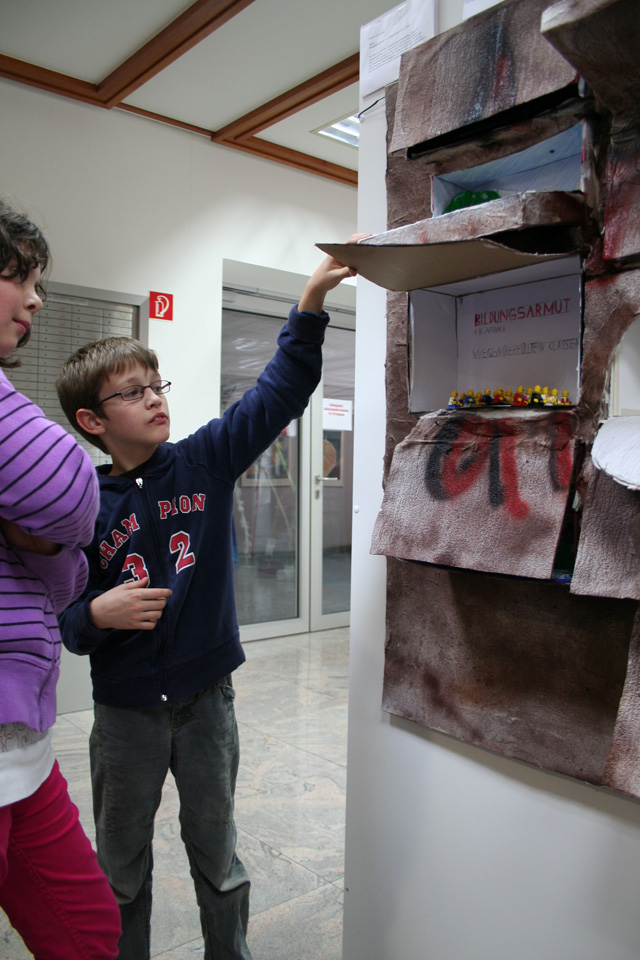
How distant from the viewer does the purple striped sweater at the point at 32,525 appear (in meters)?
0.90

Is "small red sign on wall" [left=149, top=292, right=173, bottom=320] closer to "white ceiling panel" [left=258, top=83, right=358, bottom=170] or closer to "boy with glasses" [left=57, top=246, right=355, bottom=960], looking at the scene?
"white ceiling panel" [left=258, top=83, right=358, bottom=170]

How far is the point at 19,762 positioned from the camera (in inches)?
37.0

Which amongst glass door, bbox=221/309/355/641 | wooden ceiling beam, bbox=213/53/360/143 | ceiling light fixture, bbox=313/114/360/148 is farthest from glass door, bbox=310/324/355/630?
wooden ceiling beam, bbox=213/53/360/143

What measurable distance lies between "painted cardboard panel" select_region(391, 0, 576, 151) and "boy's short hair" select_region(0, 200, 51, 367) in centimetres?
62

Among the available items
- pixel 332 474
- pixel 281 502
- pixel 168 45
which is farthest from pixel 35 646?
pixel 332 474

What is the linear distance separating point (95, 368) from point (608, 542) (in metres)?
0.95

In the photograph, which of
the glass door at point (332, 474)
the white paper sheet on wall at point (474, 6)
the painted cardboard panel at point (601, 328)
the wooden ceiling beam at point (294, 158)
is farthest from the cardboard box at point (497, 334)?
the glass door at point (332, 474)

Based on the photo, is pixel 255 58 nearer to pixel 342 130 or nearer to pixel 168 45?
pixel 168 45

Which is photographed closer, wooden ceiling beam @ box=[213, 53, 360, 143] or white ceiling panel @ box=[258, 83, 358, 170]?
wooden ceiling beam @ box=[213, 53, 360, 143]

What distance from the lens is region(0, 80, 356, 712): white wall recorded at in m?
3.25

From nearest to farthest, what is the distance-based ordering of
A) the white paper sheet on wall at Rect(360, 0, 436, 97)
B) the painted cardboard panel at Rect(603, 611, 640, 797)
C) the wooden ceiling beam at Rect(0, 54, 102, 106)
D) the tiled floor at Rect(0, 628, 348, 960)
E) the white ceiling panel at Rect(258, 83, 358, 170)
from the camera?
the painted cardboard panel at Rect(603, 611, 640, 797), the white paper sheet on wall at Rect(360, 0, 436, 97), the tiled floor at Rect(0, 628, 348, 960), the wooden ceiling beam at Rect(0, 54, 102, 106), the white ceiling panel at Rect(258, 83, 358, 170)

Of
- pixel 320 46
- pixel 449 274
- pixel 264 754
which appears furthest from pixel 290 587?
pixel 449 274

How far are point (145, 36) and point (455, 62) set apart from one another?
2213 millimetres

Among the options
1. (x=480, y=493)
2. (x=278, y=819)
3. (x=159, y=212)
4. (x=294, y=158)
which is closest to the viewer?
(x=480, y=493)
